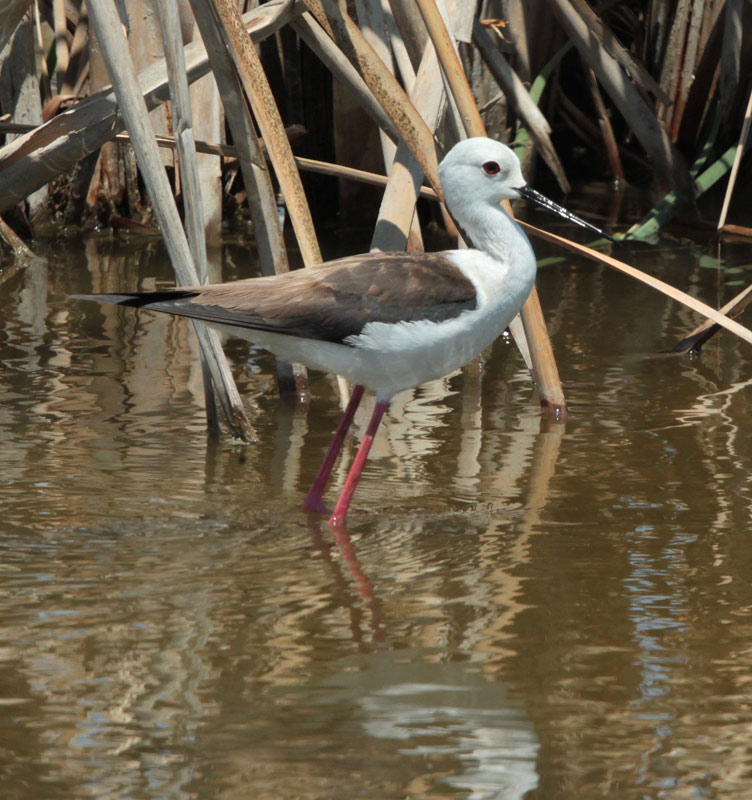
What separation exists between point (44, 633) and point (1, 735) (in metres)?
0.55

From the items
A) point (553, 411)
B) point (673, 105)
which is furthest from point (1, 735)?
point (673, 105)

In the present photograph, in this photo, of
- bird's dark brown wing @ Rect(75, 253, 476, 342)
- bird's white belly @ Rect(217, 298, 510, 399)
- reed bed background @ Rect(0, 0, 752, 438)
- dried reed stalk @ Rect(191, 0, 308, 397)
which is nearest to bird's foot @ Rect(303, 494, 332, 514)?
bird's white belly @ Rect(217, 298, 510, 399)

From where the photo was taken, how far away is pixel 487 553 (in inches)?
158

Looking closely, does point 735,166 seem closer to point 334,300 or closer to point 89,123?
point 334,300

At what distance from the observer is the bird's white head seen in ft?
14.9

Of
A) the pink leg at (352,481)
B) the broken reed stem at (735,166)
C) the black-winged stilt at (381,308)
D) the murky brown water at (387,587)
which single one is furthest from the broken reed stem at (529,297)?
the broken reed stem at (735,166)

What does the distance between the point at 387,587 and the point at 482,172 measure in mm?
1640

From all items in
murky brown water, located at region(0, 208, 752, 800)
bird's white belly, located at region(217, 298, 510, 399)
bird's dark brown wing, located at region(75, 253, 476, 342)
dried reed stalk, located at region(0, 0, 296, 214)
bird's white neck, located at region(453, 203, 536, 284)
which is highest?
dried reed stalk, located at region(0, 0, 296, 214)

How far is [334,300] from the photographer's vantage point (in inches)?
169

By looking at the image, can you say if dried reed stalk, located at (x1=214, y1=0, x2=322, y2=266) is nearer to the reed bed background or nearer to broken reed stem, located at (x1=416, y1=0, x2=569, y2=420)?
the reed bed background

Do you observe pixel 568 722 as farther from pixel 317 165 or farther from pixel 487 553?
pixel 317 165

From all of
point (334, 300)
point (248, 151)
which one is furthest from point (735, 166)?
point (334, 300)

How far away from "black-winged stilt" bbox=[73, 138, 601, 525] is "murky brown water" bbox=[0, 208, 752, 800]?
510mm

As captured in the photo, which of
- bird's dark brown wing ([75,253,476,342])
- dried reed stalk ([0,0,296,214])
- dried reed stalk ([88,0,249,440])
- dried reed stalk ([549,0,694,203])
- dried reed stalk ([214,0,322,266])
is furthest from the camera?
dried reed stalk ([549,0,694,203])
